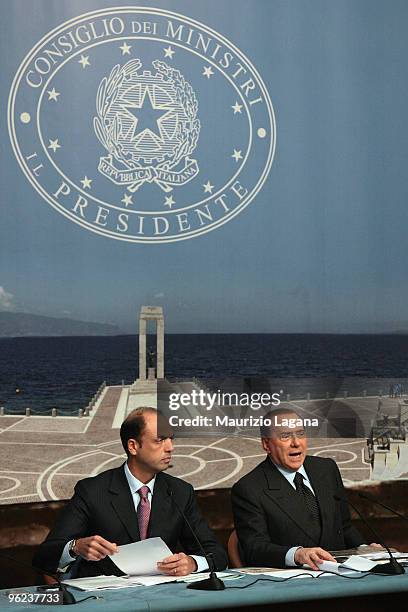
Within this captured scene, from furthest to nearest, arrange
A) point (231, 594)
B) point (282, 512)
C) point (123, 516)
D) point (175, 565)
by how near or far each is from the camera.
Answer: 1. point (282, 512)
2. point (123, 516)
3. point (175, 565)
4. point (231, 594)

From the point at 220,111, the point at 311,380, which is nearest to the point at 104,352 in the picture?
the point at 311,380

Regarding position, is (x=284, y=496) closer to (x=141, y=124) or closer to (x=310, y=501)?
(x=310, y=501)

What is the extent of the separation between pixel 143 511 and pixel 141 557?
1.34ft

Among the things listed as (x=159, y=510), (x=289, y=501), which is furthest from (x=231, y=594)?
(x=289, y=501)

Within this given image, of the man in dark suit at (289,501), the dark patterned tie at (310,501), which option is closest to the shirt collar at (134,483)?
the man in dark suit at (289,501)

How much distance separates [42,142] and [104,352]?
1055mm

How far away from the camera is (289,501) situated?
120 inches

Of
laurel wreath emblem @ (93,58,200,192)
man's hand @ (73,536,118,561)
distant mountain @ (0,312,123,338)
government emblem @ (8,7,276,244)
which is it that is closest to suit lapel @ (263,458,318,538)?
man's hand @ (73,536,118,561)

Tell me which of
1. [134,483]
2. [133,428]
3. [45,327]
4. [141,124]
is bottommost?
[134,483]

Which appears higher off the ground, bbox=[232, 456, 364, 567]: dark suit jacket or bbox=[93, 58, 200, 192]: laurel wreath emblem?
bbox=[93, 58, 200, 192]: laurel wreath emblem

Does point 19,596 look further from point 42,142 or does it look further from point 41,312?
point 42,142

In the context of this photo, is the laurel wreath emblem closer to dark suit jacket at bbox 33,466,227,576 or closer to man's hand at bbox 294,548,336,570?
dark suit jacket at bbox 33,466,227,576

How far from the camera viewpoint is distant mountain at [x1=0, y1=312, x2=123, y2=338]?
4.23m

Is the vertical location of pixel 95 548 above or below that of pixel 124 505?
below
